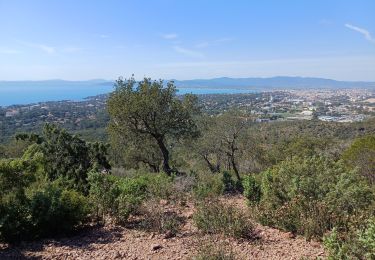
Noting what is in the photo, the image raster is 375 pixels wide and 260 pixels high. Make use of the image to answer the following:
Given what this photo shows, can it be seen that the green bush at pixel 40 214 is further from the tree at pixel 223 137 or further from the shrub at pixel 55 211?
the tree at pixel 223 137

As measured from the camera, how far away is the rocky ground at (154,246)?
17.2ft

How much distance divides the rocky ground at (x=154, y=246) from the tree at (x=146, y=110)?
26.1 ft

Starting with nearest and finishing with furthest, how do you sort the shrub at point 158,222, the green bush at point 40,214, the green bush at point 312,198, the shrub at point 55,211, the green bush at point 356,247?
the green bush at point 356,247 < the green bush at point 312,198 < the green bush at point 40,214 < the shrub at point 55,211 < the shrub at point 158,222

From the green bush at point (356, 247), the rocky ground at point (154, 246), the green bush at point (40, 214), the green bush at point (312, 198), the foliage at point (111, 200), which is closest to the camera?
the green bush at point (356, 247)

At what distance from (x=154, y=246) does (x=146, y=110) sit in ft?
28.8

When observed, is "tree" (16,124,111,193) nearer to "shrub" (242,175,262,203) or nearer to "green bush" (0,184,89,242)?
"green bush" (0,184,89,242)

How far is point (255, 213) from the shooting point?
22.3ft

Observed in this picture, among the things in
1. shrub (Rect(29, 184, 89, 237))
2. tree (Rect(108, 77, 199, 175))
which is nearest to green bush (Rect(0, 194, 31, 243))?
shrub (Rect(29, 184, 89, 237))

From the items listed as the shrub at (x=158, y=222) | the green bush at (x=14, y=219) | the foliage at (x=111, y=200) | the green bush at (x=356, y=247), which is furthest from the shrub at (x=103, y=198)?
the green bush at (x=356, y=247)

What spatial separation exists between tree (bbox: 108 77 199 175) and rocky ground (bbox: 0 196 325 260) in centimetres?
796

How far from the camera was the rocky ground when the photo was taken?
525cm

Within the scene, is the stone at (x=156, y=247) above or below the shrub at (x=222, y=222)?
below

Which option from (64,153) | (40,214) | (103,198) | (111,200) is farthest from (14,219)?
(64,153)

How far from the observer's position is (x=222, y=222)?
5980 millimetres
